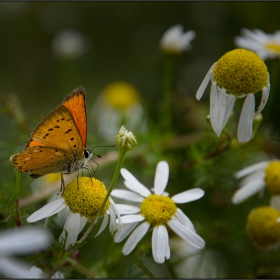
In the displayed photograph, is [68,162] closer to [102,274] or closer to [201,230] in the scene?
[102,274]

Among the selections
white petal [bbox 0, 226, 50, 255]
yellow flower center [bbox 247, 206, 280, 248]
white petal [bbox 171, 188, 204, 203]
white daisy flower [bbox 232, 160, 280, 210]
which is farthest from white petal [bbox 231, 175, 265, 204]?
white petal [bbox 0, 226, 50, 255]

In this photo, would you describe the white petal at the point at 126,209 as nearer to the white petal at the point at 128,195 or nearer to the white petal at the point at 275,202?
the white petal at the point at 128,195

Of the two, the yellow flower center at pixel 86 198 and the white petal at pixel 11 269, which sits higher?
the white petal at pixel 11 269

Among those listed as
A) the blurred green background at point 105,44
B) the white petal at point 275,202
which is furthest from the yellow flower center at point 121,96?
the white petal at point 275,202

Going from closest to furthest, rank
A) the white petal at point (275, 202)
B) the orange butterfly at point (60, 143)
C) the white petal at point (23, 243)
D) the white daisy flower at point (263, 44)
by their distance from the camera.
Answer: the white petal at point (23, 243) → the orange butterfly at point (60, 143) → the white petal at point (275, 202) → the white daisy flower at point (263, 44)

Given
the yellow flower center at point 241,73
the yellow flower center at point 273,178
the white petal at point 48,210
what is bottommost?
the yellow flower center at point 273,178

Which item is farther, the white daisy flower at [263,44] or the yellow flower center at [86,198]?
the white daisy flower at [263,44]

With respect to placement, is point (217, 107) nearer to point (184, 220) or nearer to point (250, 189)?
point (184, 220)

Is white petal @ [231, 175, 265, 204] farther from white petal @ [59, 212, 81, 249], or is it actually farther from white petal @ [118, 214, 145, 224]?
white petal @ [59, 212, 81, 249]
